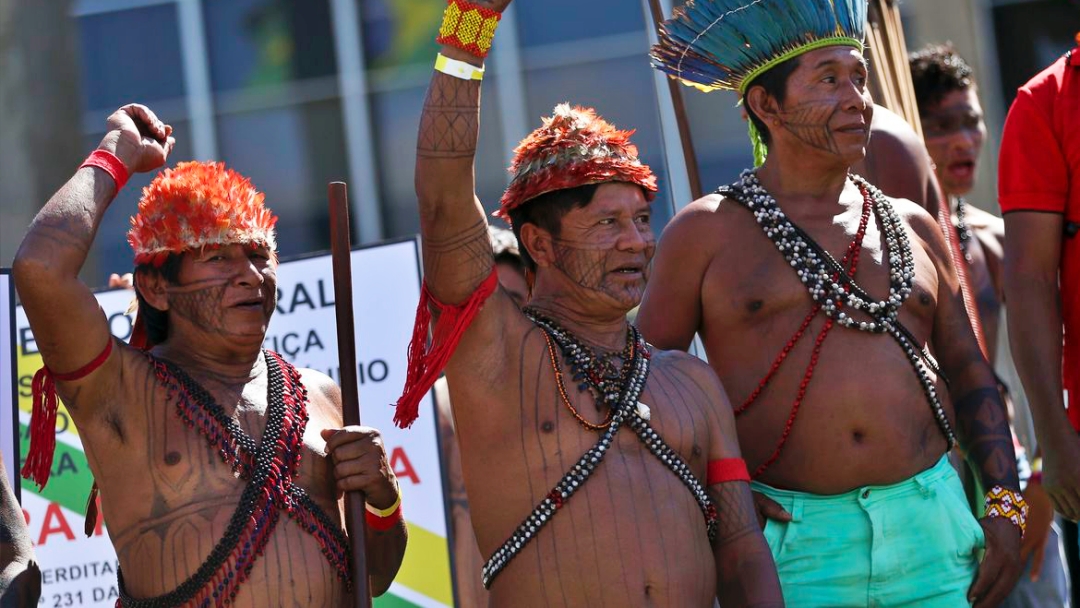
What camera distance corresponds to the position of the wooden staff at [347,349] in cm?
395

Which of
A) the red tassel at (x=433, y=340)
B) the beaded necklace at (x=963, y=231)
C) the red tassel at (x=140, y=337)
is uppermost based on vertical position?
the beaded necklace at (x=963, y=231)

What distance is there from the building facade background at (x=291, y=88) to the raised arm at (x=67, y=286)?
28.2ft

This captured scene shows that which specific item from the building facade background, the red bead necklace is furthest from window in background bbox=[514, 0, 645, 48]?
the red bead necklace

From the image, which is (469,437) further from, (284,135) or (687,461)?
(284,135)

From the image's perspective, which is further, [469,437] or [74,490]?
[74,490]

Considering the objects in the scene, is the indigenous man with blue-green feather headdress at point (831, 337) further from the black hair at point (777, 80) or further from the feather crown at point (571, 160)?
the feather crown at point (571, 160)

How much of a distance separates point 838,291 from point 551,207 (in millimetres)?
887

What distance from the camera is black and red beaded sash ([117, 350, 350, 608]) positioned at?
12.6ft

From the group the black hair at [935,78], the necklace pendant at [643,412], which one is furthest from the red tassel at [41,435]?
the black hair at [935,78]

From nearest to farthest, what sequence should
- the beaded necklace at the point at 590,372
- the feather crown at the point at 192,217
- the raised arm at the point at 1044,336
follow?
1. the beaded necklace at the point at 590,372
2. the feather crown at the point at 192,217
3. the raised arm at the point at 1044,336

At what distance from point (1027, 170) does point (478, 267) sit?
1.95 m

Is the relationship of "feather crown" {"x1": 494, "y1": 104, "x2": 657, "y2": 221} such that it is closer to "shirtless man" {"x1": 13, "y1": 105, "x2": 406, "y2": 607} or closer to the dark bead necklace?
the dark bead necklace

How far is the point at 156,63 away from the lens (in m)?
12.9

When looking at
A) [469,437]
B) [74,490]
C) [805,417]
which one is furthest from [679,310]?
[74,490]
